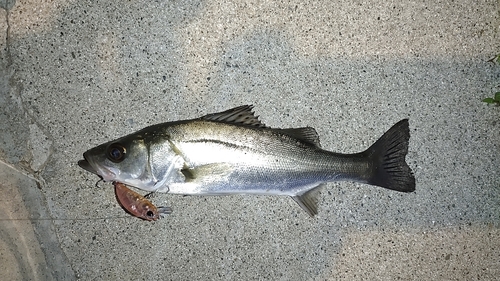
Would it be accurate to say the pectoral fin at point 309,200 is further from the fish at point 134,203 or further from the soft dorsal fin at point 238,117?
the fish at point 134,203

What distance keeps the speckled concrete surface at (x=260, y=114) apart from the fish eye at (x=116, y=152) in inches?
18.9

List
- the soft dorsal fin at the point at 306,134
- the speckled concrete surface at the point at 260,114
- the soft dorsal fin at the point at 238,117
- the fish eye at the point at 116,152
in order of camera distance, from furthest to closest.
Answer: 1. the speckled concrete surface at the point at 260,114
2. the soft dorsal fin at the point at 306,134
3. the soft dorsal fin at the point at 238,117
4. the fish eye at the point at 116,152

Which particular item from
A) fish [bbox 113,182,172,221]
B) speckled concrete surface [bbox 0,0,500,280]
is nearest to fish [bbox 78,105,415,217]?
fish [bbox 113,182,172,221]

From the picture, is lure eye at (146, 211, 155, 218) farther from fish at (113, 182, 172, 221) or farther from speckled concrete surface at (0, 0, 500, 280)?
speckled concrete surface at (0, 0, 500, 280)

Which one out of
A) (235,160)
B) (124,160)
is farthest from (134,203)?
(235,160)

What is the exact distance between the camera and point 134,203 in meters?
2.68

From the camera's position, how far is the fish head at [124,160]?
235cm

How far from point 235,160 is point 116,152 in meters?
0.78

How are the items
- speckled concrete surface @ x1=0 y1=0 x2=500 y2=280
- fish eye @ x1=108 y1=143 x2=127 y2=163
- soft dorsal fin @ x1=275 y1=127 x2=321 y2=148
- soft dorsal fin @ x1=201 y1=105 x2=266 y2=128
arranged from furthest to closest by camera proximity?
speckled concrete surface @ x1=0 y1=0 x2=500 y2=280
soft dorsal fin @ x1=275 y1=127 x2=321 y2=148
soft dorsal fin @ x1=201 y1=105 x2=266 y2=128
fish eye @ x1=108 y1=143 x2=127 y2=163

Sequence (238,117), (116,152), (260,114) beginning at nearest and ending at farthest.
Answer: (116,152) → (238,117) → (260,114)

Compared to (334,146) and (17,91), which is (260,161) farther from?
(17,91)

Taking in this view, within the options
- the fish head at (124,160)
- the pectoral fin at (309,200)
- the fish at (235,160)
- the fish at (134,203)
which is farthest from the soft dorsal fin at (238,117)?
the fish at (134,203)

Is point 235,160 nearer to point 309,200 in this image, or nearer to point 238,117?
point 238,117

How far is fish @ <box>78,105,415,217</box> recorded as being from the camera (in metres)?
2.38
